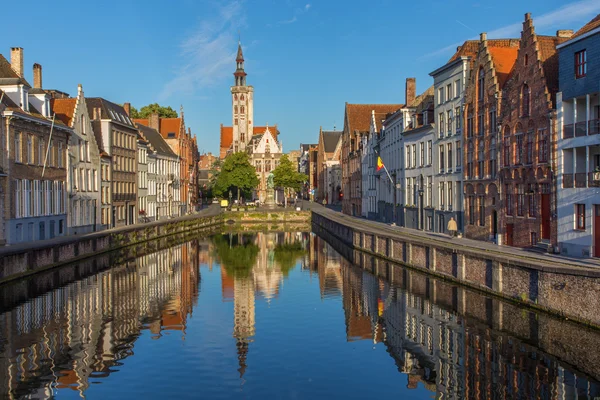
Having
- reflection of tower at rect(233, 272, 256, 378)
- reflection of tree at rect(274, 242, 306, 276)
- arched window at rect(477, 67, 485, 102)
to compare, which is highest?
arched window at rect(477, 67, 485, 102)

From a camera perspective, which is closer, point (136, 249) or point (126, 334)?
point (126, 334)

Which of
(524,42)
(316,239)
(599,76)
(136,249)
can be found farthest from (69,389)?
(316,239)

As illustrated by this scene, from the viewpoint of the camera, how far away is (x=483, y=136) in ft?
146

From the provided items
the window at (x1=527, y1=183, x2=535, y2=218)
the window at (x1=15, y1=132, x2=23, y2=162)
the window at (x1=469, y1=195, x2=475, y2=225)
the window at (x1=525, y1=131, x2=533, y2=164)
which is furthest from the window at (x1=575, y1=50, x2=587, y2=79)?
the window at (x1=15, y1=132, x2=23, y2=162)

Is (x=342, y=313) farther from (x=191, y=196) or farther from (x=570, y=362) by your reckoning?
(x=191, y=196)

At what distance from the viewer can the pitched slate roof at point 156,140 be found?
293 feet

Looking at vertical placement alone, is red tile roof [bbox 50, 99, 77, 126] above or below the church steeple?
below

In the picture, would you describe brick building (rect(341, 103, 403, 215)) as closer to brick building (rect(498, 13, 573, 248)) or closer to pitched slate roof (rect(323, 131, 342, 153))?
pitched slate roof (rect(323, 131, 342, 153))

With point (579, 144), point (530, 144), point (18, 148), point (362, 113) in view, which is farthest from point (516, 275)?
point (362, 113)

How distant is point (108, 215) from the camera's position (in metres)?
64.9

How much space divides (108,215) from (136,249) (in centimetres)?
1026

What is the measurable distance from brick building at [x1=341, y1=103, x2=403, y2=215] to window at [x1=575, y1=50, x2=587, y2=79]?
2493 inches

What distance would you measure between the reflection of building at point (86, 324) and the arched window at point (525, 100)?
73.2ft

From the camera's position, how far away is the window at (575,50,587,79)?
31.5m
